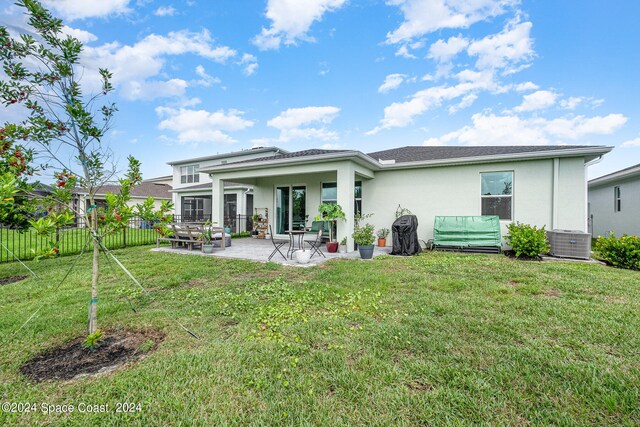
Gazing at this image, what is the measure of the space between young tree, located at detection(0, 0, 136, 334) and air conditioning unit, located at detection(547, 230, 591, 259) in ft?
31.1

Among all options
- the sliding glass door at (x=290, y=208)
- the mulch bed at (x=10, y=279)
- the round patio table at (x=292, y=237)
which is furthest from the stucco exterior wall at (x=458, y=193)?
the mulch bed at (x=10, y=279)

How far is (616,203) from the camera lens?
11.3 metres

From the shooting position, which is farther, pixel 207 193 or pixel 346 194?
pixel 207 193

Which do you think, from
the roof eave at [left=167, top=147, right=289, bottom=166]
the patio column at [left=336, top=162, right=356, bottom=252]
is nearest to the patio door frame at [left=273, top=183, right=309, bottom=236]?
the patio column at [left=336, top=162, right=356, bottom=252]

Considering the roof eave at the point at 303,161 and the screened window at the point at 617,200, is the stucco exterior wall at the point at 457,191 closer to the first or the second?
the roof eave at the point at 303,161

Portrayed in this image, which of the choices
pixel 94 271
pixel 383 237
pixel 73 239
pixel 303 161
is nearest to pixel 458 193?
pixel 383 237

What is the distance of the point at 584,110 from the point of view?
10.2 metres

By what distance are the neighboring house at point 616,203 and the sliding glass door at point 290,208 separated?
12311 mm

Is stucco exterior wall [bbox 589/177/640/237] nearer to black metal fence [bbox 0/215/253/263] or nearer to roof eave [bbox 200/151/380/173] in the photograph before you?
roof eave [bbox 200/151/380/173]

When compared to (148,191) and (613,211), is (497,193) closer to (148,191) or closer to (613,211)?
(613,211)

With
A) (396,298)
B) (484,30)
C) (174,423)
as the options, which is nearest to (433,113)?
(484,30)

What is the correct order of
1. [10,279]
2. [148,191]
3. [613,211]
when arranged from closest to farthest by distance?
[10,279], [613,211], [148,191]

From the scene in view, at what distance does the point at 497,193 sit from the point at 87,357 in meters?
9.88

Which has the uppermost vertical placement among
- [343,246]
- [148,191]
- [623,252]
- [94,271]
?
[148,191]
